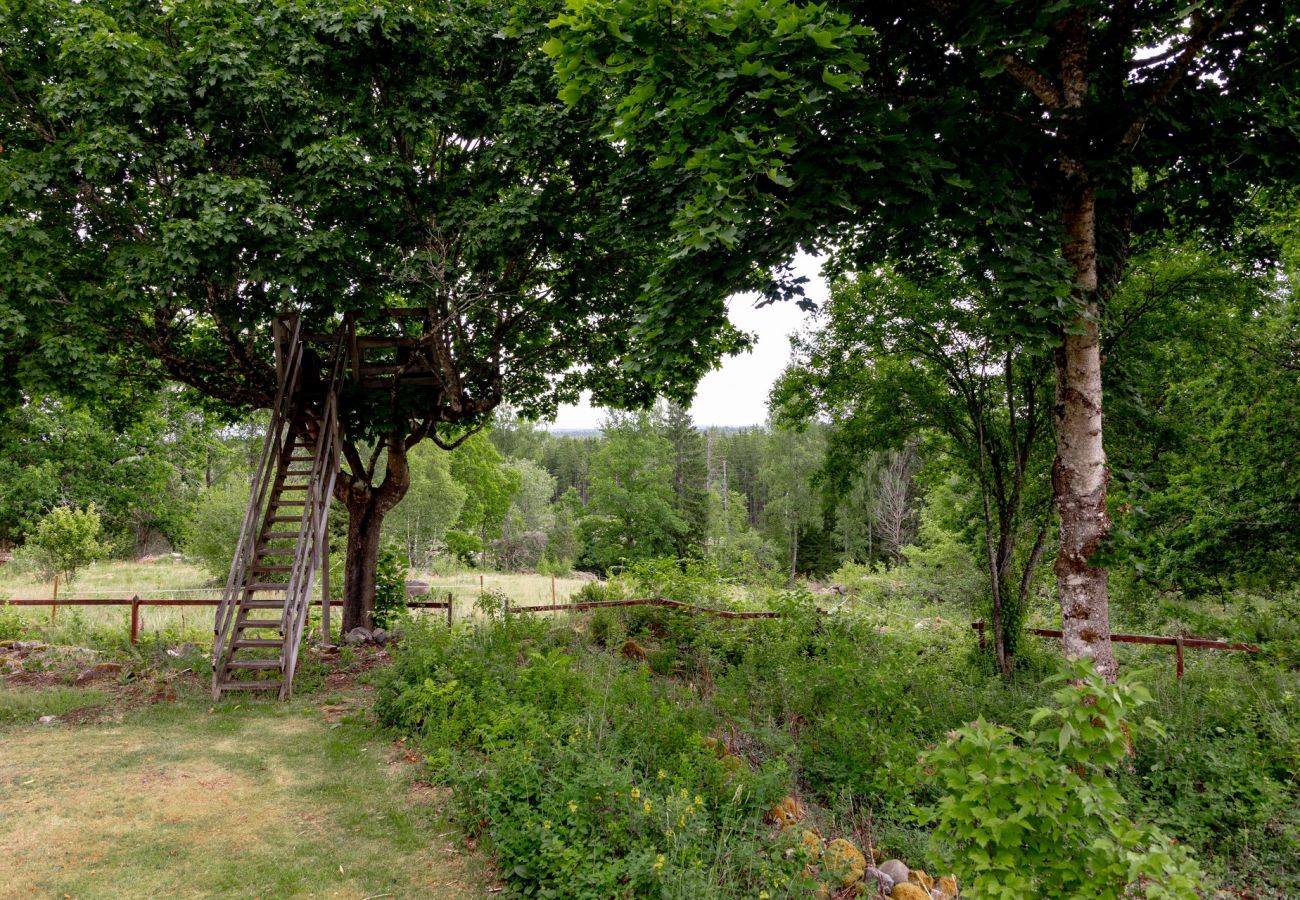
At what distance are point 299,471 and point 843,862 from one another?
33.0ft

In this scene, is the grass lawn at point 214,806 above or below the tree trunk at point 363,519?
below

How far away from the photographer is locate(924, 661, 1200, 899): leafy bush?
2309 millimetres

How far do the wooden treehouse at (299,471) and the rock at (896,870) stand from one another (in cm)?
749

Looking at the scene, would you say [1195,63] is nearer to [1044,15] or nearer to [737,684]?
[1044,15]

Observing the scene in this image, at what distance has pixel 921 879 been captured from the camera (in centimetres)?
418

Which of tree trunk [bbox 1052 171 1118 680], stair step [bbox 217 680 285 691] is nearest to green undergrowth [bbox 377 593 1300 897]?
tree trunk [bbox 1052 171 1118 680]

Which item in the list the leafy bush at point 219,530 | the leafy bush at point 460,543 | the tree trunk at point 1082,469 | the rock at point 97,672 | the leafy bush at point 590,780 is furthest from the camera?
the leafy bush at point 460,543

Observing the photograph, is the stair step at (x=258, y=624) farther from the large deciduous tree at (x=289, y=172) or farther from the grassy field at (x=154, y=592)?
the large deciduous tree at (x=289, y=172)

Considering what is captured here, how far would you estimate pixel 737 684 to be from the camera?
290 inches

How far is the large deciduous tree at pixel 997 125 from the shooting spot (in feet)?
15.0

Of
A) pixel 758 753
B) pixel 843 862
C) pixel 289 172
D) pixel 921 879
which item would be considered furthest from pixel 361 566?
pixel 921 879

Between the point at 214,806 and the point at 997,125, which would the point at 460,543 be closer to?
the point at 214,806

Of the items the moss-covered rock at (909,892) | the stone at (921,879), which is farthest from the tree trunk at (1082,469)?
the moss-covered rock at (909,892)

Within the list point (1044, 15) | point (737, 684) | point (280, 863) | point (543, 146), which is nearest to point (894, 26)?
point (1044, 15)
